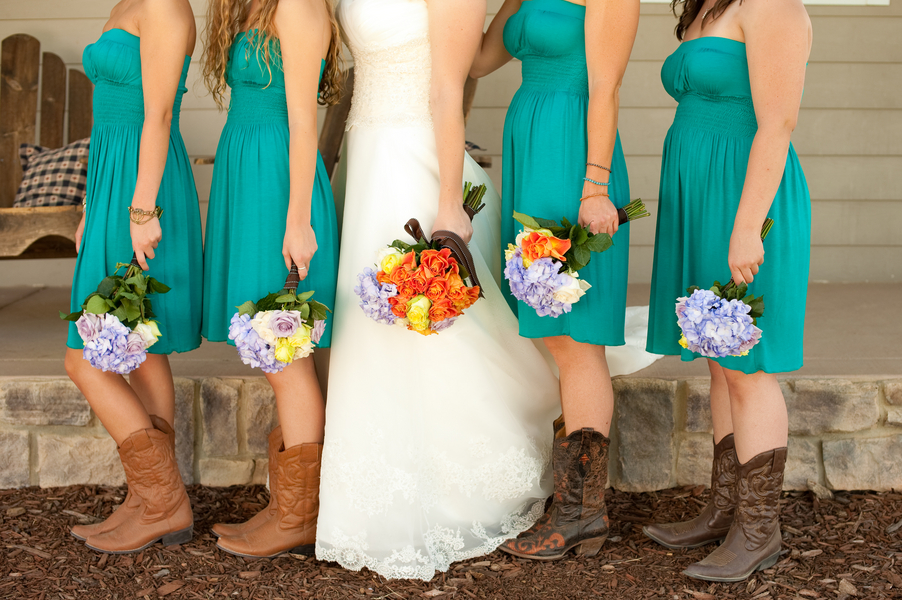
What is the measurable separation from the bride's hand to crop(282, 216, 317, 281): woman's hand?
13.8 inches

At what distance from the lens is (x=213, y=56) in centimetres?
222

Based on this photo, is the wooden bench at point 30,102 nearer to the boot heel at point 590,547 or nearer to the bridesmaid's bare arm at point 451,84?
the bridesmaid's bare arm at point 451,84

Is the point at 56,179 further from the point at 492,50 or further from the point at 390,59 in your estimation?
the point at 492,50

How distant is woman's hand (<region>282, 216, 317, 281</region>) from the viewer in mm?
2160

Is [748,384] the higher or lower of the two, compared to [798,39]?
lower

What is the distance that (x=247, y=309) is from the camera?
6.78ft

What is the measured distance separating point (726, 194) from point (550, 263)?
526mm

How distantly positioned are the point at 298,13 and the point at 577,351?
1214 mm

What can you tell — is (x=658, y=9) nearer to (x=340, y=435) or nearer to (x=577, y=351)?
(x=577, y=351)

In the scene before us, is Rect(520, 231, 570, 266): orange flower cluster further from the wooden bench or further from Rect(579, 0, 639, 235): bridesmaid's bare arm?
the wooden bench

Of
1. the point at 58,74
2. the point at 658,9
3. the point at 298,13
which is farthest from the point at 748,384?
the point at 58,74

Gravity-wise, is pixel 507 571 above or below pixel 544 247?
below

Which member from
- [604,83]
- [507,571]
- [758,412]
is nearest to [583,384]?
[758,412]

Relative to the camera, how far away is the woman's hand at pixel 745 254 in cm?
192
